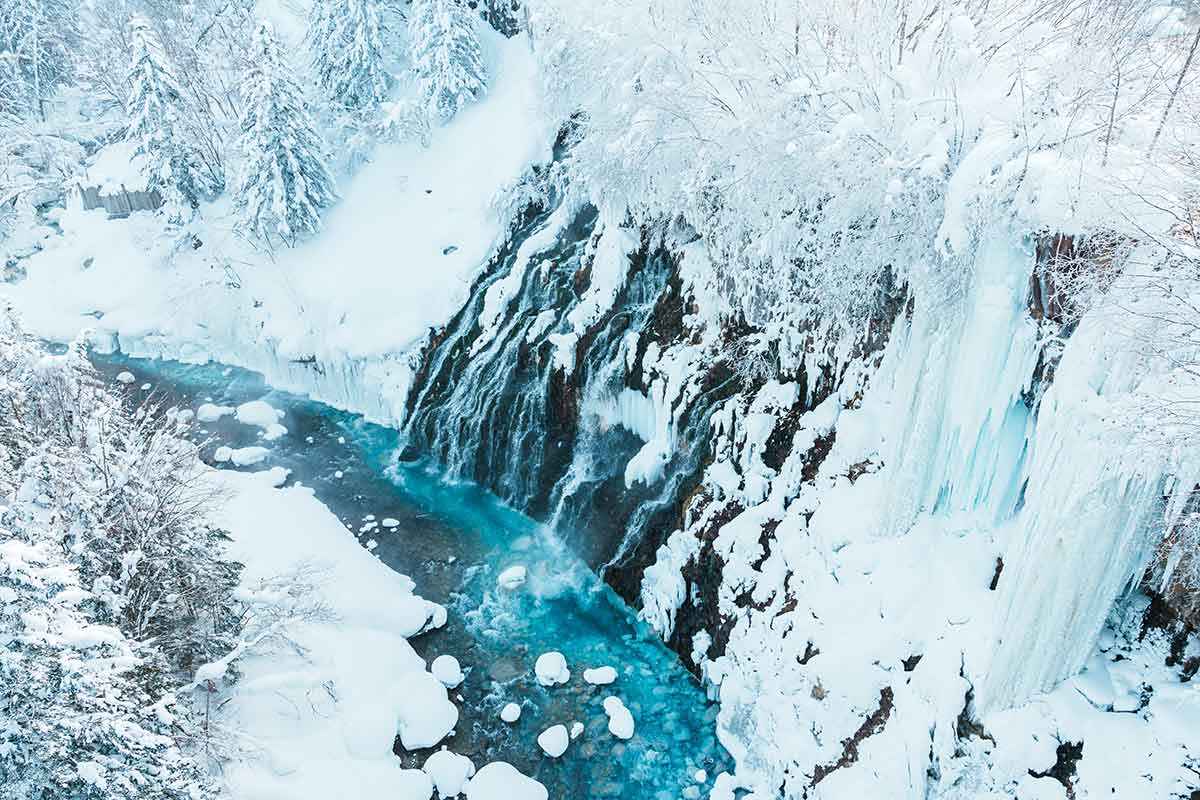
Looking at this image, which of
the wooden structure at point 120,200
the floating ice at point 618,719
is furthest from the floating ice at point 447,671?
the wooden structure at point 120,200

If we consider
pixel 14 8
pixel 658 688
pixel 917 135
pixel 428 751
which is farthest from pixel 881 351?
pixel 14 8

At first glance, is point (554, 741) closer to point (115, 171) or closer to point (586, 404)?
point (586, 404)

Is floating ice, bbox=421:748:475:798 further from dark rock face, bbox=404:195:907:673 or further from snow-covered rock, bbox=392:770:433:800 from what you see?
dark rock face, bbox=404:195:907:673

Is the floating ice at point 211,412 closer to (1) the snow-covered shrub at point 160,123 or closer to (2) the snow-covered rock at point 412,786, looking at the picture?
(1) the snow-covered shrub at point 160,123

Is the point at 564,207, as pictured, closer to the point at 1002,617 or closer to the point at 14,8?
the point at 1002,617

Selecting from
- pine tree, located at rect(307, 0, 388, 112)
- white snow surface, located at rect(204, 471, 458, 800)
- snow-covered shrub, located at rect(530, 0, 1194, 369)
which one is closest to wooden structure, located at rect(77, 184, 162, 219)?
pine tree, located at rect(307, 0, 388, 112)

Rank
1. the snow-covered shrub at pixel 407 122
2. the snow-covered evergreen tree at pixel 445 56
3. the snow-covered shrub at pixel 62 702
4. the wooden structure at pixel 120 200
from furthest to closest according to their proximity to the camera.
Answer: the wooden structure at pixel 120 200 < the snow-covered shrub at pixel 407 122 < the snow-covered evergreen tree at pixel 445 56 < the snow-covered shrub at pixel 62 702
